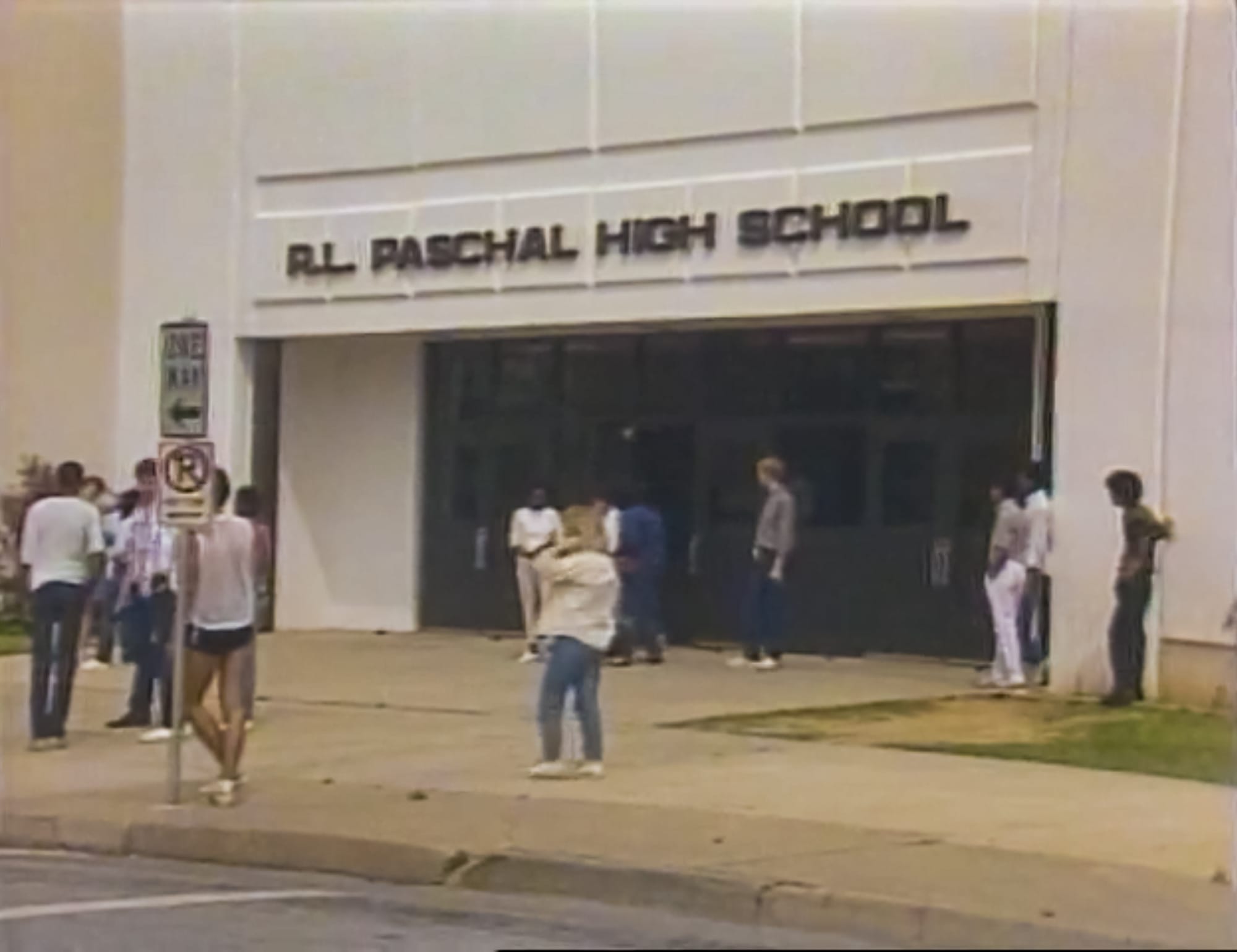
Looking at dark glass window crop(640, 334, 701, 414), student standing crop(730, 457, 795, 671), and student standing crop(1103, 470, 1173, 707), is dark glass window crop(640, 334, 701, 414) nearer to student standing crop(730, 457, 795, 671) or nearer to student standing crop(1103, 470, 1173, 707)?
student standing crop(730, 457, 795, 671)

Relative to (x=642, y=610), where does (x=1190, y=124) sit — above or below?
above

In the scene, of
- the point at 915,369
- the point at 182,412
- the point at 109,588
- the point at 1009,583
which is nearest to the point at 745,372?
the point at 915,369

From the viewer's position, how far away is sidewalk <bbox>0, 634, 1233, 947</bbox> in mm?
9766

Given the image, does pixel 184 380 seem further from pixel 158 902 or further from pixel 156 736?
pixel 156 736

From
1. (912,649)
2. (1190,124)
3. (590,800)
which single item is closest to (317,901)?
(590,800)

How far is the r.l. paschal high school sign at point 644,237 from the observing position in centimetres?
1947

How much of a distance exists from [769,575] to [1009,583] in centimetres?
251

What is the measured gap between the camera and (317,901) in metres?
10.5

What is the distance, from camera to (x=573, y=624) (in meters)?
13.3

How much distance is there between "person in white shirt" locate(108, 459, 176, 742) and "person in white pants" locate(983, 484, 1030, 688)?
6.08m

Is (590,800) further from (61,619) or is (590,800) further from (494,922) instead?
(61,619)

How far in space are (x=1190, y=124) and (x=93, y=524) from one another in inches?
316

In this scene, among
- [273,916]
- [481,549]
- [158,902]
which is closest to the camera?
[273,916]

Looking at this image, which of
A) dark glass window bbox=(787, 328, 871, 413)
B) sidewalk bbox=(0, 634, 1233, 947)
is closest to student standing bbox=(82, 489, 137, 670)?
sidewalk bbox=(0, 634, 1233, 947)
